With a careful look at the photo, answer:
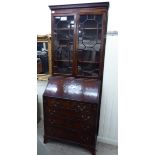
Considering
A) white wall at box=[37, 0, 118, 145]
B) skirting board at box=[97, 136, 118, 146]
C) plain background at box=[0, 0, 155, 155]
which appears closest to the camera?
plain background at box=[0, 0, 155, 155]

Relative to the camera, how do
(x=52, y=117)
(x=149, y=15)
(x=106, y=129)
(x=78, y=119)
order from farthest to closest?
(x=106, y=129), (x=52, y=117), (x=78, y=119), (x=149, y=15)

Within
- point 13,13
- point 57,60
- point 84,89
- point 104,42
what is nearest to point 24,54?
point 13,13

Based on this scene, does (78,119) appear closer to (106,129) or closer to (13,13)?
(106,129)

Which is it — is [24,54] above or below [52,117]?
above

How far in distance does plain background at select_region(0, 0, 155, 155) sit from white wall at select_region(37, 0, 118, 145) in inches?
64.3

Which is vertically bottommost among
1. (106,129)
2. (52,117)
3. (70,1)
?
(106,129)

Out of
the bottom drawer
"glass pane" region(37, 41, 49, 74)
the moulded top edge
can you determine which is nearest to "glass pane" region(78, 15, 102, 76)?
the moulded top edge

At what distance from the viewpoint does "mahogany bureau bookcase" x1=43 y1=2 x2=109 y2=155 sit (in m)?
1.95

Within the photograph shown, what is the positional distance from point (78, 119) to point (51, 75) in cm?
91

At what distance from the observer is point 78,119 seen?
198cm

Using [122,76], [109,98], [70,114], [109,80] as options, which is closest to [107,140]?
[109,98]

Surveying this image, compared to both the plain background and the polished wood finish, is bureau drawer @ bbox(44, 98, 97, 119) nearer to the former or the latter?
the polished wood finish

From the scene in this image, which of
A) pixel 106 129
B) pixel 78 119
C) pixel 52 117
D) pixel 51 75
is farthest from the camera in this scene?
pixel 51 75

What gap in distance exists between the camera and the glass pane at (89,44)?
2.08 metres
